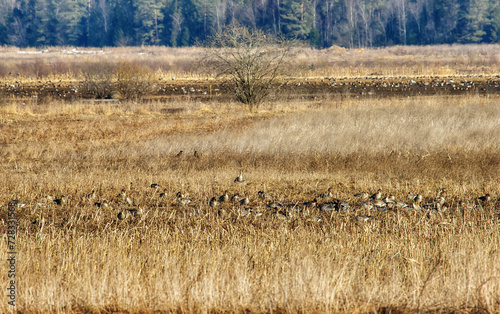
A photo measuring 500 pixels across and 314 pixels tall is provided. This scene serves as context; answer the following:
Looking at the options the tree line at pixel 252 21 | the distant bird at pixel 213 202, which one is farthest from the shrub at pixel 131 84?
the tree line at pixel 252 21

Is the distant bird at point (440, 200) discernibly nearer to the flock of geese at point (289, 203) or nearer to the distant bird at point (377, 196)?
the flock of geese at point (289, 203)

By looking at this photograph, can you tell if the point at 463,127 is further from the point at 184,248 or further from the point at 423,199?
the point at 184,248

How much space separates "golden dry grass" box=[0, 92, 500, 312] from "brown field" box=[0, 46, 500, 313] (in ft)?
0.09

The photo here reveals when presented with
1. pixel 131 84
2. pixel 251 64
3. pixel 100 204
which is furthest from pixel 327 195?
pixel 131 84

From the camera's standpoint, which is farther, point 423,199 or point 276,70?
point 276,70

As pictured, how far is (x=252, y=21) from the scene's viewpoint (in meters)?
94.6

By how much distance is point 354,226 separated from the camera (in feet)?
21.5

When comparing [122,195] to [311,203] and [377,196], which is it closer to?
[311,203]

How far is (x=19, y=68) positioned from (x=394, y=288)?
159 ft

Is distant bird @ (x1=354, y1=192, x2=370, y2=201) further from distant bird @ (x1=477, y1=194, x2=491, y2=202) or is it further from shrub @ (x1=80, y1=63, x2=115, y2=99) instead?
shrub @ (x1=80, y1=63, x2=115, y2=99)

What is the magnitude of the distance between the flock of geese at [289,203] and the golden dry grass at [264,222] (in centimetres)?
7

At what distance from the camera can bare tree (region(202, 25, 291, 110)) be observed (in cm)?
2119

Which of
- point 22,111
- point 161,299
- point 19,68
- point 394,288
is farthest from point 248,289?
point 19,68

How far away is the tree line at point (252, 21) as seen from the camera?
86625mm
